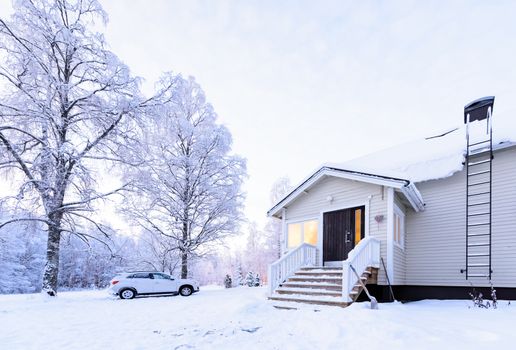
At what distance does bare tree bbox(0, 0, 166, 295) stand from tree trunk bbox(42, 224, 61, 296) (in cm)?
3

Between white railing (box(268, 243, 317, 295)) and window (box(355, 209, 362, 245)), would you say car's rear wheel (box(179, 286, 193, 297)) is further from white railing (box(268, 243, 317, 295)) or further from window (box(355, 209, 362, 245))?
window (box(355, 209, 362, 245))

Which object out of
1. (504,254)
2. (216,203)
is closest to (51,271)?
(216,203)

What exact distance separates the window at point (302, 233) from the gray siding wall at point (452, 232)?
3.28 metres

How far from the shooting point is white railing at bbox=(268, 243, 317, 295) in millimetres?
9891

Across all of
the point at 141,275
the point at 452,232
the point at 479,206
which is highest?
the point at 479,206

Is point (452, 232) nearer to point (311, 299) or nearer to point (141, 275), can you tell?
point (311, 299)

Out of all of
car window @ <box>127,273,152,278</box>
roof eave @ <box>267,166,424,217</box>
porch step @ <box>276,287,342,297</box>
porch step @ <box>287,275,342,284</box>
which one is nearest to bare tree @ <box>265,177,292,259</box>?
roof eave @ <box>267,166,424,217</box>

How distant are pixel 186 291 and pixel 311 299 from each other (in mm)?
7556

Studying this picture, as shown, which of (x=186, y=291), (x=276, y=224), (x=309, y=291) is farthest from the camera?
(x=276, y=224)

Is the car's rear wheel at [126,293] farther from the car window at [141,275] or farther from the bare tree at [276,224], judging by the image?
the bare tree at [276,224]

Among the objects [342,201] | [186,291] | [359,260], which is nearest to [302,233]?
[342,201]

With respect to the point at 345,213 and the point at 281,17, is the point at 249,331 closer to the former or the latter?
the point at 345,213

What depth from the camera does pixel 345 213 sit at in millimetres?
10875

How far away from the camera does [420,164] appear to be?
38.5ft
